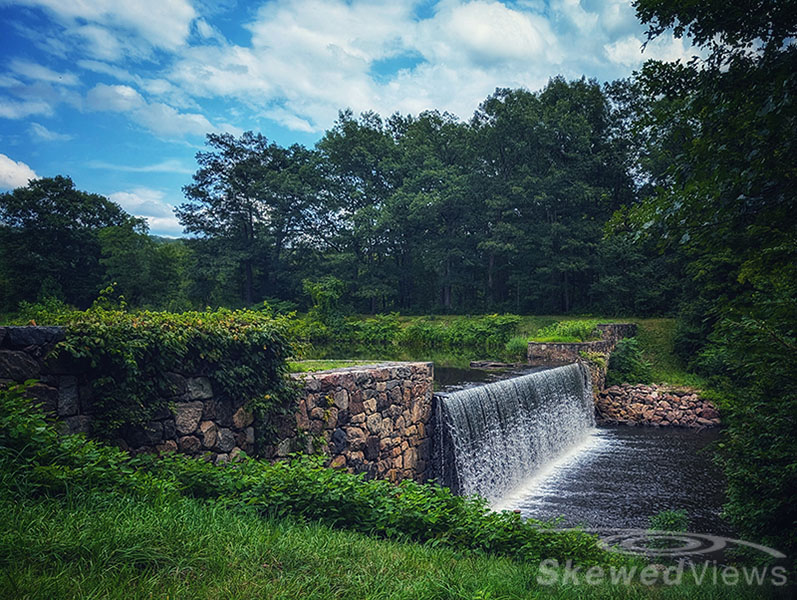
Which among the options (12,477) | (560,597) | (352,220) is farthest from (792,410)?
(352,220)

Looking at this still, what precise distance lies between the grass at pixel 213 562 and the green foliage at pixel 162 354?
1.30 m

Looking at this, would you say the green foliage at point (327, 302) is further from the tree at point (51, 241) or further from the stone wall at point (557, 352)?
the stone wall at point (557, 352)

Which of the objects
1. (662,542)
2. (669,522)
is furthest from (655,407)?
(662,542)

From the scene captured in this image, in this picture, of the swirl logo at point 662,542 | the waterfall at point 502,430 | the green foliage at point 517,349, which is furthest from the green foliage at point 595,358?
the swirl logo at point 662,542

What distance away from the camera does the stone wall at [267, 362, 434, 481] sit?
613cm

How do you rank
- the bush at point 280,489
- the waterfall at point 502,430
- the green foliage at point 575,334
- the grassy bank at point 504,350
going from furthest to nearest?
the grassy bank at point 504,350
the green foliage at point 575,334
the waterfall at point 502,430
the bush at point 280,489

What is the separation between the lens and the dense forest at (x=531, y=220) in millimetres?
3572

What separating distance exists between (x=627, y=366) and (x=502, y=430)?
10151 mm

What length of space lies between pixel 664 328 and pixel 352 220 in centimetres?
2173

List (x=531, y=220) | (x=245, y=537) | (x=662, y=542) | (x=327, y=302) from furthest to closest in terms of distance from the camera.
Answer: (x=327, y=302) < (x=531, y=220) < (x=662, y=542) < (x=245, y=537)

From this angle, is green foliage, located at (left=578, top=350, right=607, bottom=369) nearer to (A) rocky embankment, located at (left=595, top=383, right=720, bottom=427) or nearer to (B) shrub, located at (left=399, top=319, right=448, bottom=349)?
(A) rocky embankment, located at (left=595, top=383, right=720, bottom=427)

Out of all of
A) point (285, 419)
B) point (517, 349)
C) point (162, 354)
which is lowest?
point (517, 349)

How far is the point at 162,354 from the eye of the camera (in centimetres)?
452

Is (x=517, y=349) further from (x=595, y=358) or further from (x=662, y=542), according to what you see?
(x=662, y=542)
